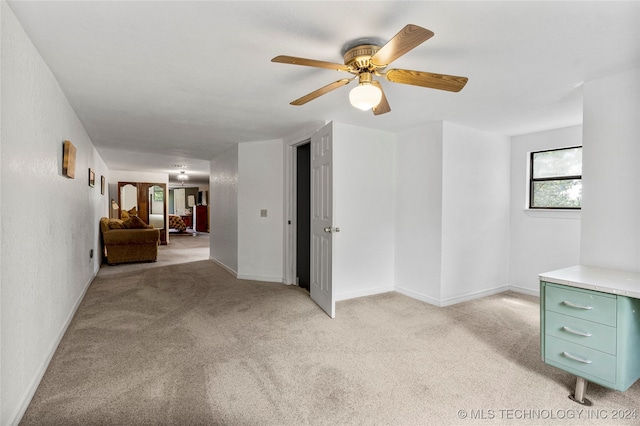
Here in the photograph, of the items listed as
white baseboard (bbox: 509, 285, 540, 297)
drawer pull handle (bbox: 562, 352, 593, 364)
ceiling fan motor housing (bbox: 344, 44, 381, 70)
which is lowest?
white baseboard (bbox: 509, 285, 540, 297)

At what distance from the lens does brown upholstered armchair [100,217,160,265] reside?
5652 millimetres

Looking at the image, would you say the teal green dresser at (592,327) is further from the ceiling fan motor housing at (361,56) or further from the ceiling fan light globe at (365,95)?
the ceiling fan motor housing at (361,56)

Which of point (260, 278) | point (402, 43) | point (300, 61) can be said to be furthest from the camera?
point (260, 278)

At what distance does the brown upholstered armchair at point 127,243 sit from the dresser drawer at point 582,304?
6.24 m

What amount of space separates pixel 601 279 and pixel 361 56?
2.00 meters

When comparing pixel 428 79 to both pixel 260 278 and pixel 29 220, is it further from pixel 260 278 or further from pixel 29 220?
pixel 260 278

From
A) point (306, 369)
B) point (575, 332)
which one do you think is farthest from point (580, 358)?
point (306, 369)

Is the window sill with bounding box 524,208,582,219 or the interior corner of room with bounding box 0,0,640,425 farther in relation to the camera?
the window sill with bounding box 524,208,582,219

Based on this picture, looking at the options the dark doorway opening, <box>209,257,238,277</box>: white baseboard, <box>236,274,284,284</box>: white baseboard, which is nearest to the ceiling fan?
the dark doorway opening

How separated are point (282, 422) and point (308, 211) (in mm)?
2991

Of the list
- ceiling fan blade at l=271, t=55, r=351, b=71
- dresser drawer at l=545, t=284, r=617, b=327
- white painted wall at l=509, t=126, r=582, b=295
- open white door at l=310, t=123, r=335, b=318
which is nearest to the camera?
ceiling fan blade at l=271, t=55, r=351, b=71

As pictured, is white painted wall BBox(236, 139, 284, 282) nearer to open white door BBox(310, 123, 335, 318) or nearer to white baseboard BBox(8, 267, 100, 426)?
open white door BBox(310, 123, 335, 318)

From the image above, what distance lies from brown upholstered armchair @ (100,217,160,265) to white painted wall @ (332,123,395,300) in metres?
4.19

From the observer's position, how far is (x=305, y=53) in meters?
1.98
